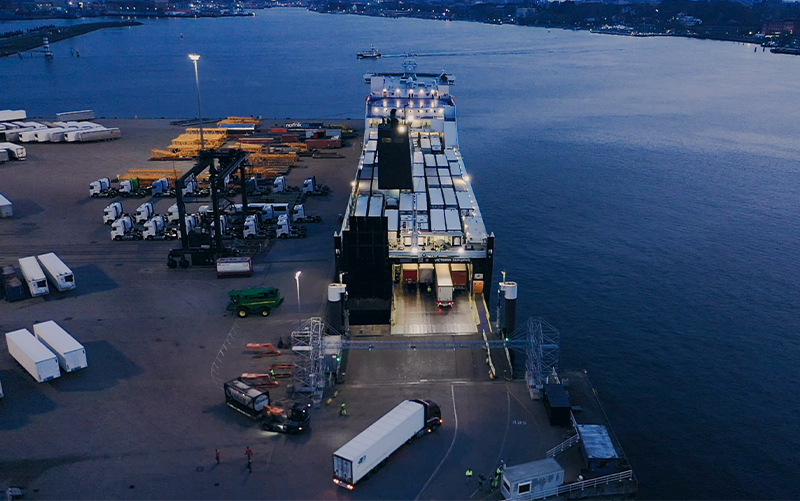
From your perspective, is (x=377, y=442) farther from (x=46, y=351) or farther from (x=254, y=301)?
(x=46, y=351)

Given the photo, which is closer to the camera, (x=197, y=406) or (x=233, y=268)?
(x=197, y=406)

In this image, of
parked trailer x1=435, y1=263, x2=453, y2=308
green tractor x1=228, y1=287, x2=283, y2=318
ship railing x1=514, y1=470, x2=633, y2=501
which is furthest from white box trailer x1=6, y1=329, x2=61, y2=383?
ship railing x1=514, y1=470, x2=633, y2=501

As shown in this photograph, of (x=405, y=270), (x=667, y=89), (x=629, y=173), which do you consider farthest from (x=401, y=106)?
(x=667, y=89)

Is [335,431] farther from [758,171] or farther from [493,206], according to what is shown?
[758,171]

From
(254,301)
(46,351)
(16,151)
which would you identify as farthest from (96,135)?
(46,351)

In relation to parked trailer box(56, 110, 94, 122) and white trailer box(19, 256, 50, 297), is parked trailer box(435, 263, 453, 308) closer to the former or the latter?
white trailer box(19, 256, 50, 297)

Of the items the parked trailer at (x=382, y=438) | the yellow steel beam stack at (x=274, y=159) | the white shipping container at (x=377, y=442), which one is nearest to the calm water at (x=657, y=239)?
the parked trailer at (x=382, y=438)

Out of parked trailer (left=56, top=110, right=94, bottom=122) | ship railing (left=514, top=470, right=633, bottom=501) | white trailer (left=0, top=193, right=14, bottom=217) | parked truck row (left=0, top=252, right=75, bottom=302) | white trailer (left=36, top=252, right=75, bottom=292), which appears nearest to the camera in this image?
ship railing (left=514, top=470, right=633, bottom=501)
